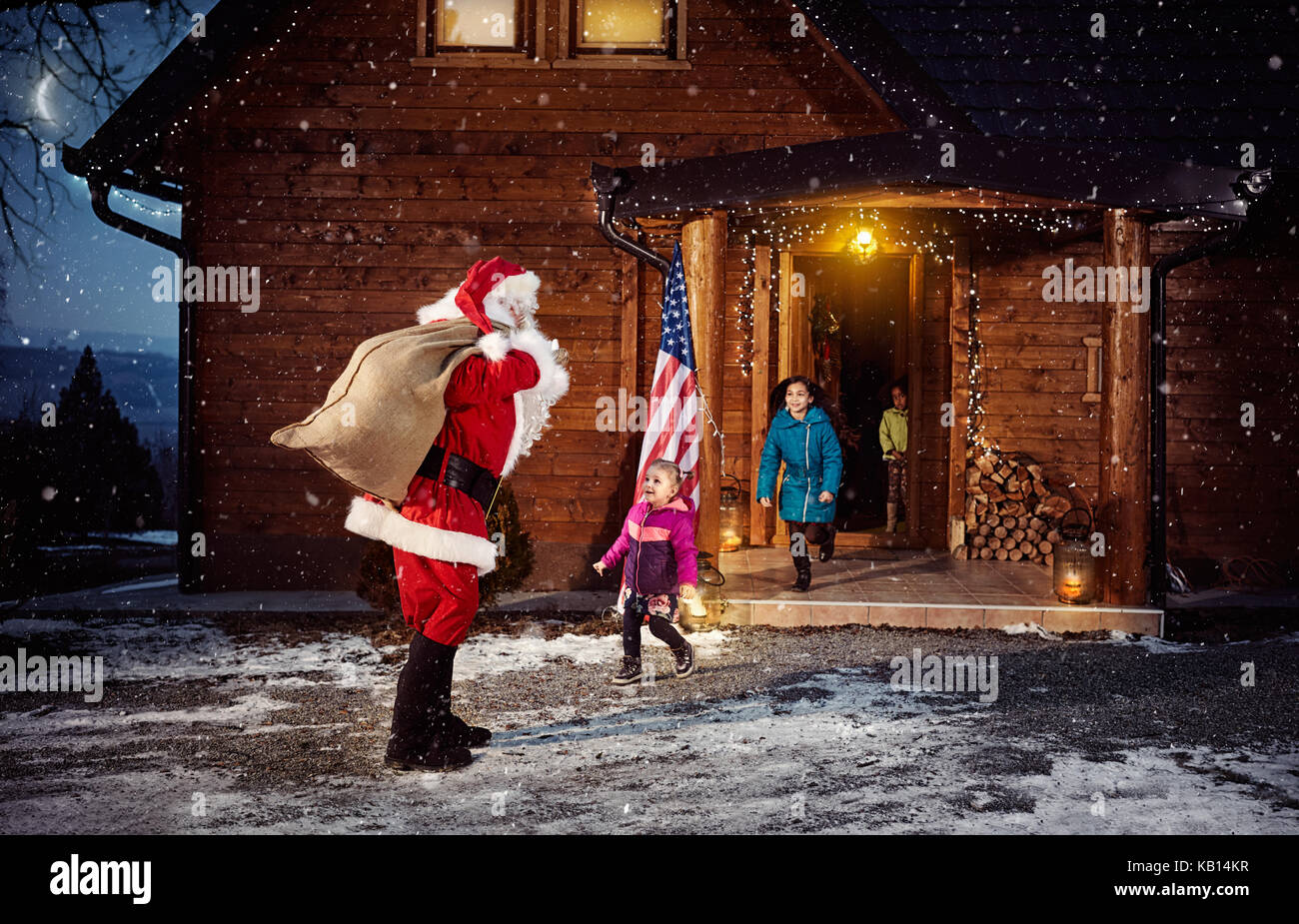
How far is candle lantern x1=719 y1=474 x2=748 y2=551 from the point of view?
400 inches

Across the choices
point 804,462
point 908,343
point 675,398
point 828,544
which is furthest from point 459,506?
point 908,343

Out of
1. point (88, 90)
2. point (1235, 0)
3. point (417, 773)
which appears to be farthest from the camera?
point (88, 90)

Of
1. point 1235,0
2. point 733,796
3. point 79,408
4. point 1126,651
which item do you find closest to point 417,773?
point 733,796

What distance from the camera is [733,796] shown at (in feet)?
14.4

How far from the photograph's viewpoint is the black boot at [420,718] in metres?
4.73

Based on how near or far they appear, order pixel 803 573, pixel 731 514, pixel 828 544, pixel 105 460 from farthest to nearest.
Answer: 1. pixel 105 460
2. pixel 731 514
3. pixel 828 544
4. pixel 803 573

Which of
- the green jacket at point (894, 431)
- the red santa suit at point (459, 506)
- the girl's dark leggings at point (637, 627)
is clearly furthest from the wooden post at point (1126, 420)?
the red santa suit at point (459, 506)

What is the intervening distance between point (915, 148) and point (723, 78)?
3106 millimetres

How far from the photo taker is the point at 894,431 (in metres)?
10.9

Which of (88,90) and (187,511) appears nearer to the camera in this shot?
(187,511)

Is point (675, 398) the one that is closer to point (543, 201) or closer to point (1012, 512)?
point (543, 201)

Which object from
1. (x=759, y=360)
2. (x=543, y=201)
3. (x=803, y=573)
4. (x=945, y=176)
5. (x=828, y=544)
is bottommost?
(x=803, y=573)

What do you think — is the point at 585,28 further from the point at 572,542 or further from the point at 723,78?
the point at 572,542

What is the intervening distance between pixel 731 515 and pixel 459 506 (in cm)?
577
